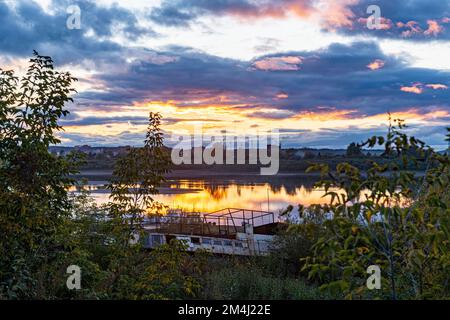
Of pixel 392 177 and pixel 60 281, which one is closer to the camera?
pixel 392 177

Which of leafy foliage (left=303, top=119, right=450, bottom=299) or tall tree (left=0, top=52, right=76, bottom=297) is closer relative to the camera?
leafy foliage (left=303, top=119, right=450, bottom=299)

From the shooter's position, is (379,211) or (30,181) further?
(30,181)

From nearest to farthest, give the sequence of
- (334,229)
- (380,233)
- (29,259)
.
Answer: (334,229), (380,233), (29,259)

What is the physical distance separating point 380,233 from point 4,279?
562cm

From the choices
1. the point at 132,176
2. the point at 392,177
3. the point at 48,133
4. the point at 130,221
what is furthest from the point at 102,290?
the point at 392,177

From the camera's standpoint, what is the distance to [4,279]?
7414mm

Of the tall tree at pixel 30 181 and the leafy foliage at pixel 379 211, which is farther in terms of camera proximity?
the tall tree at pixel 30 181

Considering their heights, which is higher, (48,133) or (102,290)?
(48,133)

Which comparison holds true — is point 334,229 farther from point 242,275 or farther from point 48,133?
point 242,275

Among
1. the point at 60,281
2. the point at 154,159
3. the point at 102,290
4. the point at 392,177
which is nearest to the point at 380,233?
the point at 392,177
